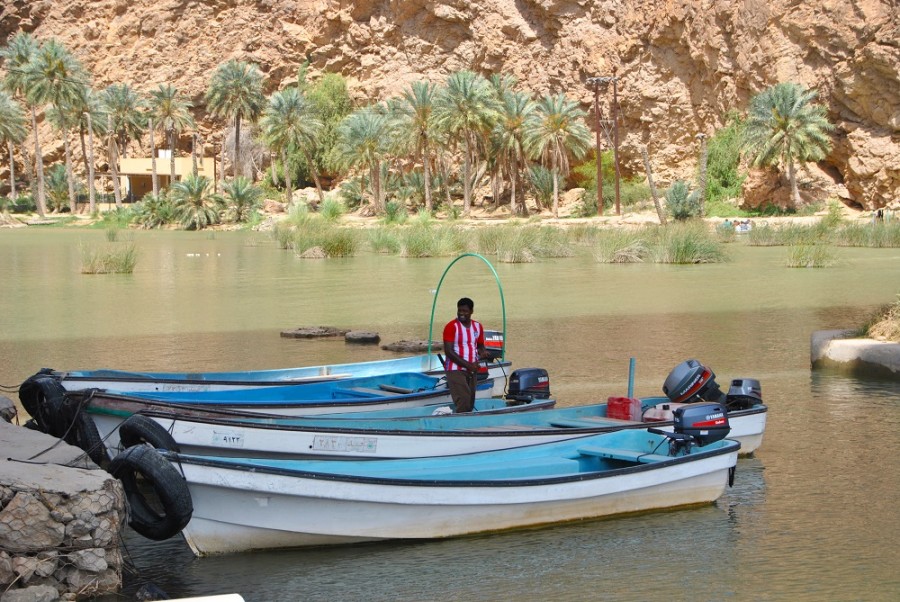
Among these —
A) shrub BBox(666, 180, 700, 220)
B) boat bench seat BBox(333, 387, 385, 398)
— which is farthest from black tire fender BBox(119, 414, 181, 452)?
shrub BBox(666, 180, 700, 220)

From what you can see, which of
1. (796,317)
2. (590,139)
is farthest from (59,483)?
(590,139)

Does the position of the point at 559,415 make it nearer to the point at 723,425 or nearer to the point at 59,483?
the point at 723,425

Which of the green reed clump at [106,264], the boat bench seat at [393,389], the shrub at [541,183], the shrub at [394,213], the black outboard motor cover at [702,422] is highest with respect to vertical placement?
the shrub at [541,183]

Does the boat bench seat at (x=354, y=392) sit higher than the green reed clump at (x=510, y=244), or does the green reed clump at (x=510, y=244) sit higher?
the green reed clump at (x=510, y=244)

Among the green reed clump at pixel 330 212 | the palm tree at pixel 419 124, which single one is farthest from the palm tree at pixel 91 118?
the palm tree at pixel 419 124

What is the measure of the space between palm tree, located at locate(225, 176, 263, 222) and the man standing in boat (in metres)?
61.6

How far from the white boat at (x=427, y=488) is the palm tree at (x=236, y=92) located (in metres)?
74.0

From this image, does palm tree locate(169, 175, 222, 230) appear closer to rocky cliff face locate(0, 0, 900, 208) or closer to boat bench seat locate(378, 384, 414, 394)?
rocky cliff face locate(0, 0, 900, 208)

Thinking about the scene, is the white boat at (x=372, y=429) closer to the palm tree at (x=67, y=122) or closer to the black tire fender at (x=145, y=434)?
the black tire fender at (x=145, y=434)

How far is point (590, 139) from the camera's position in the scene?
69438 mm

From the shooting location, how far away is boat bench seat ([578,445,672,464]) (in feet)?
29.1

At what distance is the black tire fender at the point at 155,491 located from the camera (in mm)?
7090

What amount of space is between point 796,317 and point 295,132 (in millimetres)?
57750

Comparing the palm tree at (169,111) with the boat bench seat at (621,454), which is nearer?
the boat bench seat at (621,454)
